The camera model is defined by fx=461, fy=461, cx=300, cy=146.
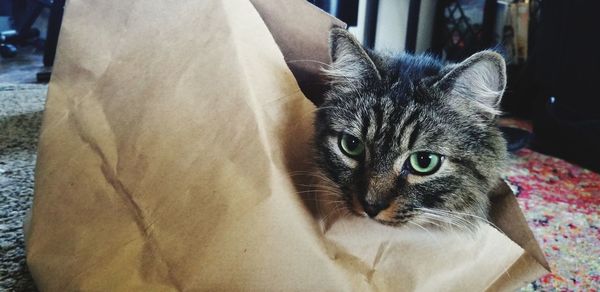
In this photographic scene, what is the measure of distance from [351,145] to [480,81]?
227mm

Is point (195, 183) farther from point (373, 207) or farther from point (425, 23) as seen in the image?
point (425, 23)

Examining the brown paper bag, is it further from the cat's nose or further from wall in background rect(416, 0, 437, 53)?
wall in background rect(416, 0, 437, 53)

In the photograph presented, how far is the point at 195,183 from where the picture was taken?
65cm

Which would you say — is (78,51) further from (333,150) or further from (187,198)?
(333,150)

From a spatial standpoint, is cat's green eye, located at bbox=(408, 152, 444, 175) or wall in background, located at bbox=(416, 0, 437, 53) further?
wall in background, located at bbox=(416, 0, 437, 53)

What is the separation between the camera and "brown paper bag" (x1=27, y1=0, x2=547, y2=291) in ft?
2.03

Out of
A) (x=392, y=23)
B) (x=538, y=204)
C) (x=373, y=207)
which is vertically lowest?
(x=538, y=204)

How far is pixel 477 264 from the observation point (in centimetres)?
65

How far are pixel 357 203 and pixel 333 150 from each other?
0.41ft

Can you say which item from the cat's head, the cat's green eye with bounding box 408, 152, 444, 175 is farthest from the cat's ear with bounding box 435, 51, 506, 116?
the cat's green eye with bounding box 408, 152, 444, 175

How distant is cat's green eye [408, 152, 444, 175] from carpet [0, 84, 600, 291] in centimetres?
40

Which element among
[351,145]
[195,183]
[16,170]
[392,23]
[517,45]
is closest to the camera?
[195,183]

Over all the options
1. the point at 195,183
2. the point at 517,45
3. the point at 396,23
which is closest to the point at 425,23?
the point at 396,23

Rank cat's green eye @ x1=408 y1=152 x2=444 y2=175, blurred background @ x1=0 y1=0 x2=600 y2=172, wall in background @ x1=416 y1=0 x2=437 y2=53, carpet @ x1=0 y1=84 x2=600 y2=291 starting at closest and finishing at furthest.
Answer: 1. cat's green eye @ x1=408 y1=152 x2=444 y2=175
2. carpet @ x1=0 y1=84 x2=600 y2=291
3. blurred background @ x1=0 y1=0 x2=600 y2=172
4. wall in background @ x1=416 y1=0 x2=437 y2=53
